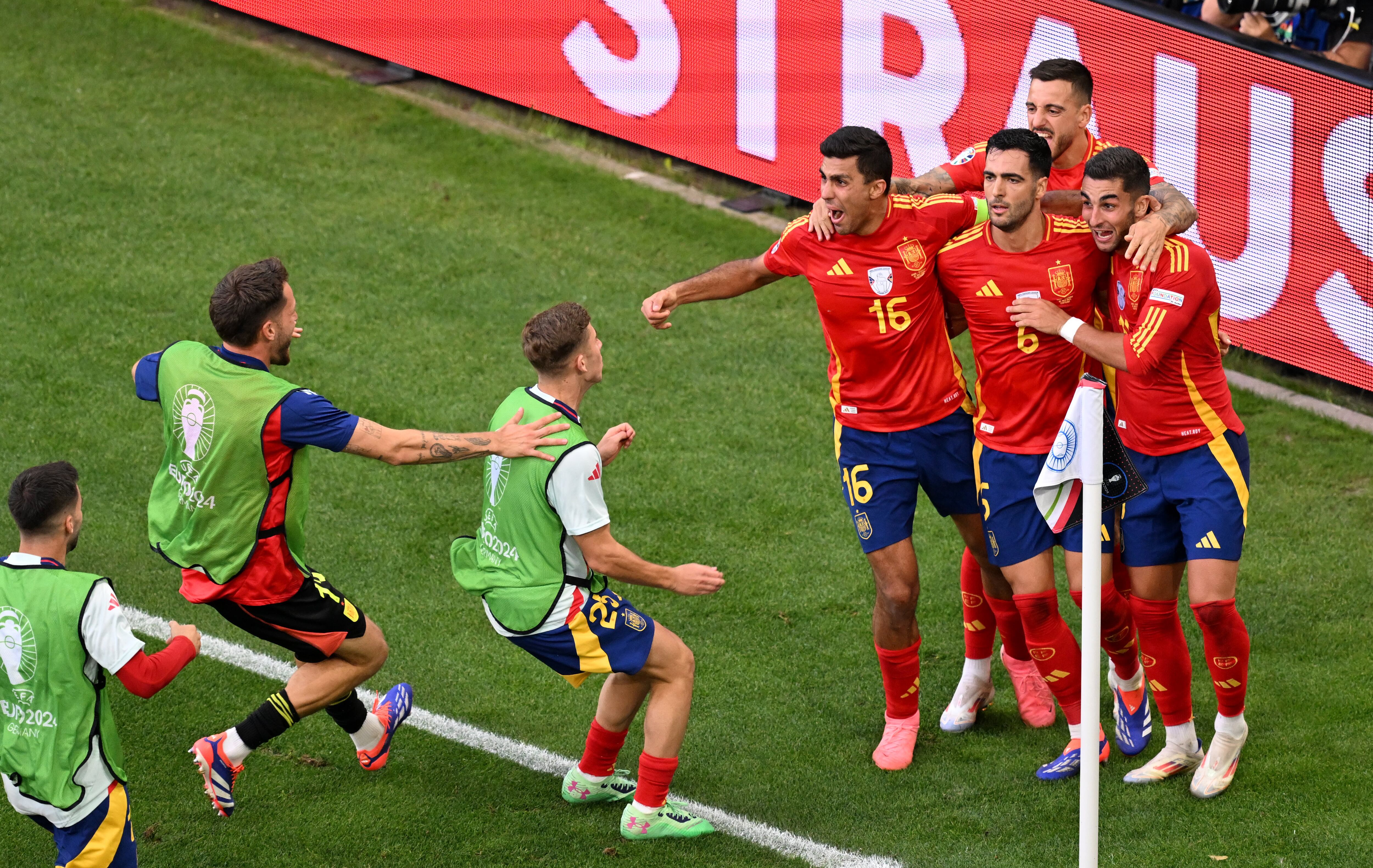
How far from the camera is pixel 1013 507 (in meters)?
6.02

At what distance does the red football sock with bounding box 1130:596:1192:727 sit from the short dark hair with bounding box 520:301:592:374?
2.45 meters

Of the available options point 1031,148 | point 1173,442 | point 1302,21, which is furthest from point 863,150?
point 1302,21

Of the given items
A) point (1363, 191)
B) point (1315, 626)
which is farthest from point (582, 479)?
point (1363, 191)

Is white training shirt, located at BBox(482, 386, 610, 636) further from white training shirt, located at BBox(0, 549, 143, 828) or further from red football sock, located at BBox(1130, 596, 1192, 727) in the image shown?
red football sock, located at BBox(1130, 596, 1192, 727)

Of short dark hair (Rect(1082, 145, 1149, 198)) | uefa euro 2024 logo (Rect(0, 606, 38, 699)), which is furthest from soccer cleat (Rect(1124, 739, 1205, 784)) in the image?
uefa euro 2024 logo (Rect(0, 606, 38, 699))

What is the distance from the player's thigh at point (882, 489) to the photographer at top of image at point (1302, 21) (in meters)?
4.78

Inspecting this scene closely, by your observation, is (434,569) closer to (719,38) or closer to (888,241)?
(888,241)

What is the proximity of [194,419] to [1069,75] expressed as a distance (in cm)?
377

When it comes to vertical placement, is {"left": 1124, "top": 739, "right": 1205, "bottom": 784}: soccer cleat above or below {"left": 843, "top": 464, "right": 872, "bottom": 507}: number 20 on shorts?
below

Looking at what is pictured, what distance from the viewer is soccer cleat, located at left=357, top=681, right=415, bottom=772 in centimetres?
629

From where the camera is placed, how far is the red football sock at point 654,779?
580 centimetres

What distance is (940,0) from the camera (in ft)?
34.1

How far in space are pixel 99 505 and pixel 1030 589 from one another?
16.7 feet

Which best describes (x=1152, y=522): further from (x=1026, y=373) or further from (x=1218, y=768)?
(x=1218, y=768)
